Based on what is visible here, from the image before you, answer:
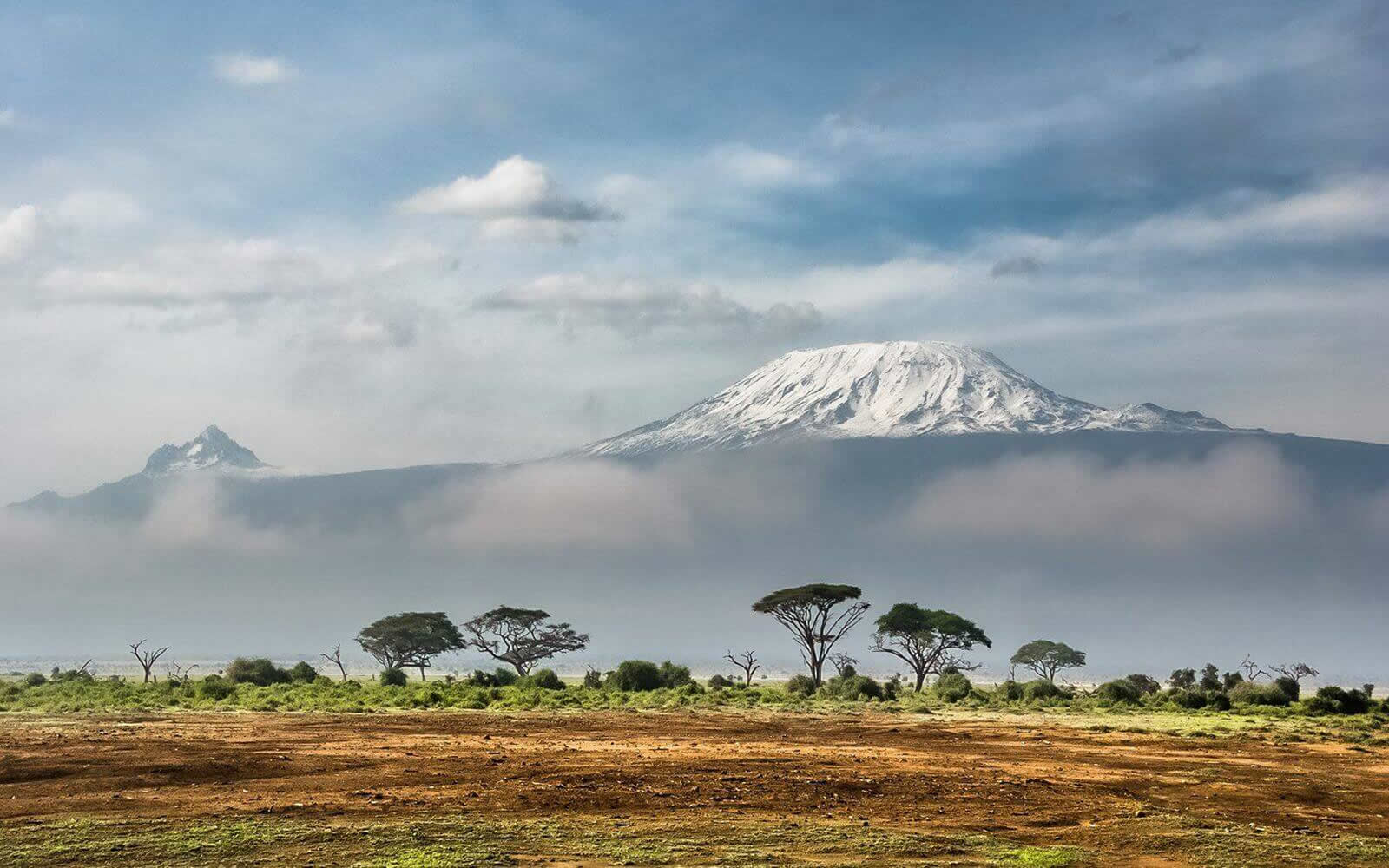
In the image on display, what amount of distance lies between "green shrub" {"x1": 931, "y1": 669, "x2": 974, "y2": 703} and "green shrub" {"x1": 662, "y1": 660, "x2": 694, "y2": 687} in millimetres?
13458

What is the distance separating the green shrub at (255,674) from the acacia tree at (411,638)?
36861 millimetres

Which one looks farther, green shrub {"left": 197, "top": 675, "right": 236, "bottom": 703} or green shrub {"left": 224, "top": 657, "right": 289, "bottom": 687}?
green shrub {"left": 224, "top": 657, "right": 289, "bottom": 687}

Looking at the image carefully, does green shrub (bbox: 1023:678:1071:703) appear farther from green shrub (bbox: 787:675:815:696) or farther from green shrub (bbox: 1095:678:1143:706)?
green shrub (bbox: 787:675:815:696)

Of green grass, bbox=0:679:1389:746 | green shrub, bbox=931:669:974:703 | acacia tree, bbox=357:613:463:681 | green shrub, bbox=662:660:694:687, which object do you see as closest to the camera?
green grass, bbox=0:679:1389:746

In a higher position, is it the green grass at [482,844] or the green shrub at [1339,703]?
the green shrub at [1339,703]

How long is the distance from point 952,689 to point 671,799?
137 ft

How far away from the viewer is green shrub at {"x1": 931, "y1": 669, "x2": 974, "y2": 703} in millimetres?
59284

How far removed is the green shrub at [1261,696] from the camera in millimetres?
53375

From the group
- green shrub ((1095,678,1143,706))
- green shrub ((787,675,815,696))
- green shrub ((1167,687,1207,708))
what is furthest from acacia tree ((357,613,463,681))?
green shrub ((1167,687,1207,708))

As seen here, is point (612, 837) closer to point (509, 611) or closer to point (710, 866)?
point (710, 866)

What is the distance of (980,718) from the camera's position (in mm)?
45000

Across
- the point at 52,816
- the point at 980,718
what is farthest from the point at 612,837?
the point at 980,718

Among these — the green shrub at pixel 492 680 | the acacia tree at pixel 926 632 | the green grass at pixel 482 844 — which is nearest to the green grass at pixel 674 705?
the green shrub at pixel 492 680

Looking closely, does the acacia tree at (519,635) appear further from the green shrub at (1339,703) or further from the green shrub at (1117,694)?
the green shrub at (1339,703)
